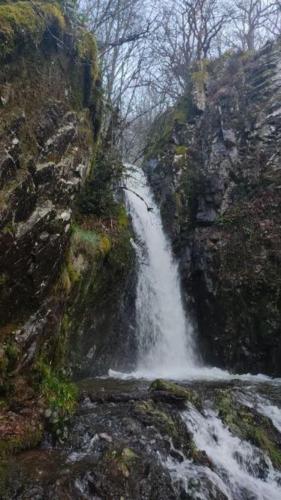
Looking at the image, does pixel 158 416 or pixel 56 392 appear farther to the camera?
pixel 56 392

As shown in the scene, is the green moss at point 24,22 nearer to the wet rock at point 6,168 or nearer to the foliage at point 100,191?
the wet rock at point 6,168

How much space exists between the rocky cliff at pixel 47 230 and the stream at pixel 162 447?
469 millimetres

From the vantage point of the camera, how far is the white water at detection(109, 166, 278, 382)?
31.5 feet

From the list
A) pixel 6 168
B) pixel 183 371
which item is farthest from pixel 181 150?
pixel 6 168

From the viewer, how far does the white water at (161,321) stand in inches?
378

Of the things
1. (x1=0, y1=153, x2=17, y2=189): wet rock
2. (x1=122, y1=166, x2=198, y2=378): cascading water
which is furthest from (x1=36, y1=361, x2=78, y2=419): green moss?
(x1=122, y1=166, x2=198, y2=378): cascading water

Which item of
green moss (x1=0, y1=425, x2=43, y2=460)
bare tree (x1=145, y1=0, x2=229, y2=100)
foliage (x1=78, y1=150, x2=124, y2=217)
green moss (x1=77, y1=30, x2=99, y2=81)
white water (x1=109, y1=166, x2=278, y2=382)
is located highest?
bare tree (x1=145, y1=0, x2=229, y2=100)

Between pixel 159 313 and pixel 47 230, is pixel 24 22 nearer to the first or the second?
pixel 47 230

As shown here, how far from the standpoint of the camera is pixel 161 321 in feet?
35.4

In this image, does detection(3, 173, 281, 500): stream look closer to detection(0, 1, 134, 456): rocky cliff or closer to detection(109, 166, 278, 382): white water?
detection(0, 1, 134, 456): rocky cliff

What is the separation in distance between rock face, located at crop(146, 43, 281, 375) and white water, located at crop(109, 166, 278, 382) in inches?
14.5

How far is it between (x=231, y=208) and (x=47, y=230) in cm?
689

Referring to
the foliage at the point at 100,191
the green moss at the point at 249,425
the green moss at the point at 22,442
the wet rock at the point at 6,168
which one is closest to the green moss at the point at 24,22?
the wet rock at the point at 6,168

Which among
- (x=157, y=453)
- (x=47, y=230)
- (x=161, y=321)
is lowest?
(x=157, y=453)
